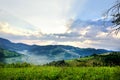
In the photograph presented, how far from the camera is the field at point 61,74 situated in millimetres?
23562

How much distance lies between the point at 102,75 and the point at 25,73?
6217 millimetres

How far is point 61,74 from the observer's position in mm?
24219

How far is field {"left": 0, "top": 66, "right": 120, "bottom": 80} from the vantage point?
23562mm

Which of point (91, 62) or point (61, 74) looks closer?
point (61, 74)

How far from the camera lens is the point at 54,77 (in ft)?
79.0

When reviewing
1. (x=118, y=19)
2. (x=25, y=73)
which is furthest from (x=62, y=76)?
(x=118, y=19)

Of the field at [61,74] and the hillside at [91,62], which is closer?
the field at [61,74]

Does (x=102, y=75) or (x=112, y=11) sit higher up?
(x=112, y=11)

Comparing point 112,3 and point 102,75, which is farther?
point 112,3

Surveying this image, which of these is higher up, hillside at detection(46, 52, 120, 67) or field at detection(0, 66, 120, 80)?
hillside at detection(46, 52, 120, 67)

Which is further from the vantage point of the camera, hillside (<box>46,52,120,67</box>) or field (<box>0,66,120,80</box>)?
hillside (<box>46,52,120,67</box>)

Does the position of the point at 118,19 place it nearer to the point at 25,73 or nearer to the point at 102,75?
the point at 102,75

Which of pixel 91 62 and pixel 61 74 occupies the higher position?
pixel 91 62

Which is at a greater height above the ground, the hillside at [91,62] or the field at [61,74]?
the hillside at [91,62]
